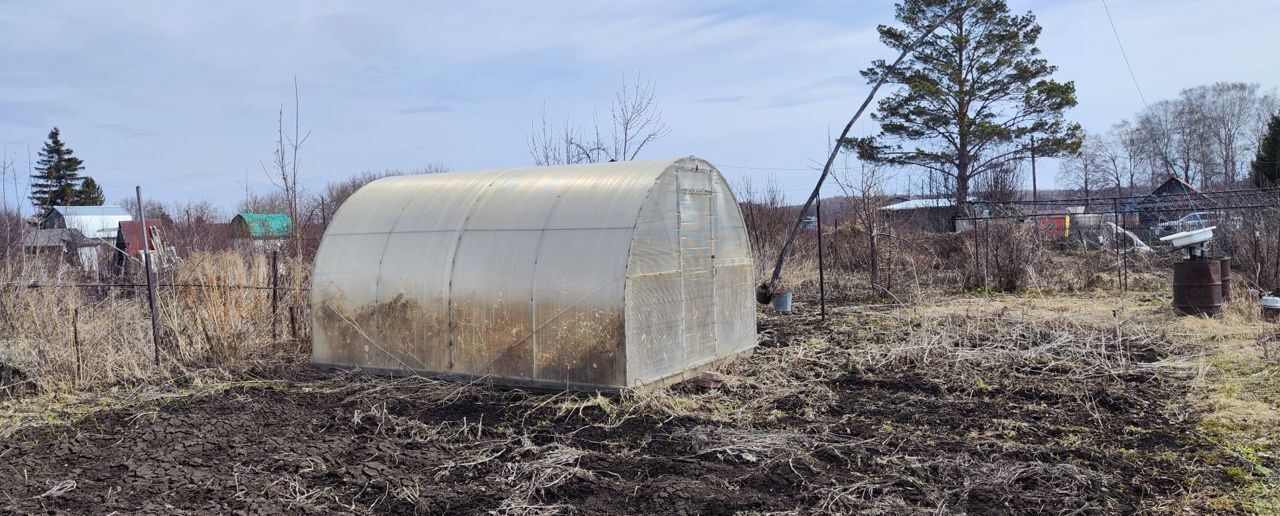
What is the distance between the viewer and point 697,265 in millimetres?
8914

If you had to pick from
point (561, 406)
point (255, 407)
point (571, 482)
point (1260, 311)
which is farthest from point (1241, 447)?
point (255, 407)

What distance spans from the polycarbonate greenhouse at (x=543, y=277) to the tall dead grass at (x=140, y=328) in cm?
108

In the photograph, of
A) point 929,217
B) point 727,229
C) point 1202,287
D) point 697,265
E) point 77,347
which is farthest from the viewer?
point 929,217

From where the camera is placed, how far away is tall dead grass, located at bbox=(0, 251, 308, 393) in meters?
8.63

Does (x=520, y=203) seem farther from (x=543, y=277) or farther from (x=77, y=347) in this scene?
(x=77, y=347)

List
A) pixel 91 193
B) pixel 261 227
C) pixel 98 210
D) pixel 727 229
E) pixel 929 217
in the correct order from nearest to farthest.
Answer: pixel 727 229 < pixel 261 227 < pixel 929 217 < pixel 98 210 < pixel 91 193

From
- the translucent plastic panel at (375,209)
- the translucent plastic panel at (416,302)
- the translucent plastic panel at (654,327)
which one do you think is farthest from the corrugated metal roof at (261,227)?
the translucent plastic panel at (654,327)

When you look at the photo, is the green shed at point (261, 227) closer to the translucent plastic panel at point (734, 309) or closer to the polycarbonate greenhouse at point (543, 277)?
the polycarbonate greenhouse at point (543, 277)

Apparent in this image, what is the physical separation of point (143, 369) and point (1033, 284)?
14.3 metres

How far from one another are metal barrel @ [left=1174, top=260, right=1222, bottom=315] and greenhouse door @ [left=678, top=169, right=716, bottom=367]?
23.6ft

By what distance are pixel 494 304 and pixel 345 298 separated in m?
2.08

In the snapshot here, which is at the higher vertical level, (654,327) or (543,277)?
(543,277)

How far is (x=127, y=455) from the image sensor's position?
6395 millimetres

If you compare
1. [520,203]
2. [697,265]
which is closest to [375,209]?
[520,203]
